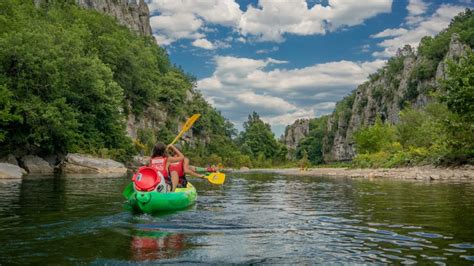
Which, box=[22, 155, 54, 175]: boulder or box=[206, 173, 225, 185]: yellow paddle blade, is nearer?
box=[206, 173, 225, 185]: yellow paddle blade

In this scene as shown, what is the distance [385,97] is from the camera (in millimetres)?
88062

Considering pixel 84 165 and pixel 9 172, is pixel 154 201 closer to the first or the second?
pixel 9 172

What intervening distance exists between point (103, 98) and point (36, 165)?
9.52 m

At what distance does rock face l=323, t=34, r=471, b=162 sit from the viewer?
70.7 m

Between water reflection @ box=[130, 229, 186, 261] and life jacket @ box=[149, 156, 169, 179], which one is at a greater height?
life jacket @ box=[149, 156, 169, 179]

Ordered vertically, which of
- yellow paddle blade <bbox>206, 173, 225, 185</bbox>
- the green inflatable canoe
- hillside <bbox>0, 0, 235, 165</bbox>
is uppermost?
hillside <bbox>0, 0, 235, 165</bbox>

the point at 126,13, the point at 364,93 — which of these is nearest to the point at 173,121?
the point at 126,13

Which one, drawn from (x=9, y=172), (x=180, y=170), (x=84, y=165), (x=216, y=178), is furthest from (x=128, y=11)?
(x=180, y=170)

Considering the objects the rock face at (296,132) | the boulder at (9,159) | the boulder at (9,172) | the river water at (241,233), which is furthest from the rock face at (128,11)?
the river water at (241,233)

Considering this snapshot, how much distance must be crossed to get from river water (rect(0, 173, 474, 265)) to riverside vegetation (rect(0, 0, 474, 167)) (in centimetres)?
1619

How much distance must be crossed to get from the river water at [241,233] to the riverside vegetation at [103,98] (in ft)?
53.1

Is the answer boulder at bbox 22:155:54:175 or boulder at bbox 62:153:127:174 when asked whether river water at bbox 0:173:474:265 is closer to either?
boulder at bbox 22:155:54:175

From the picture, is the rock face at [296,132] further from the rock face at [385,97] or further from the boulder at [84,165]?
the boulder at [84,165]


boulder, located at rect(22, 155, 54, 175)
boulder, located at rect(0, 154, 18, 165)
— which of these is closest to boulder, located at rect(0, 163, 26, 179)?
boulder, located at rect(0, 154, 18, 165)
